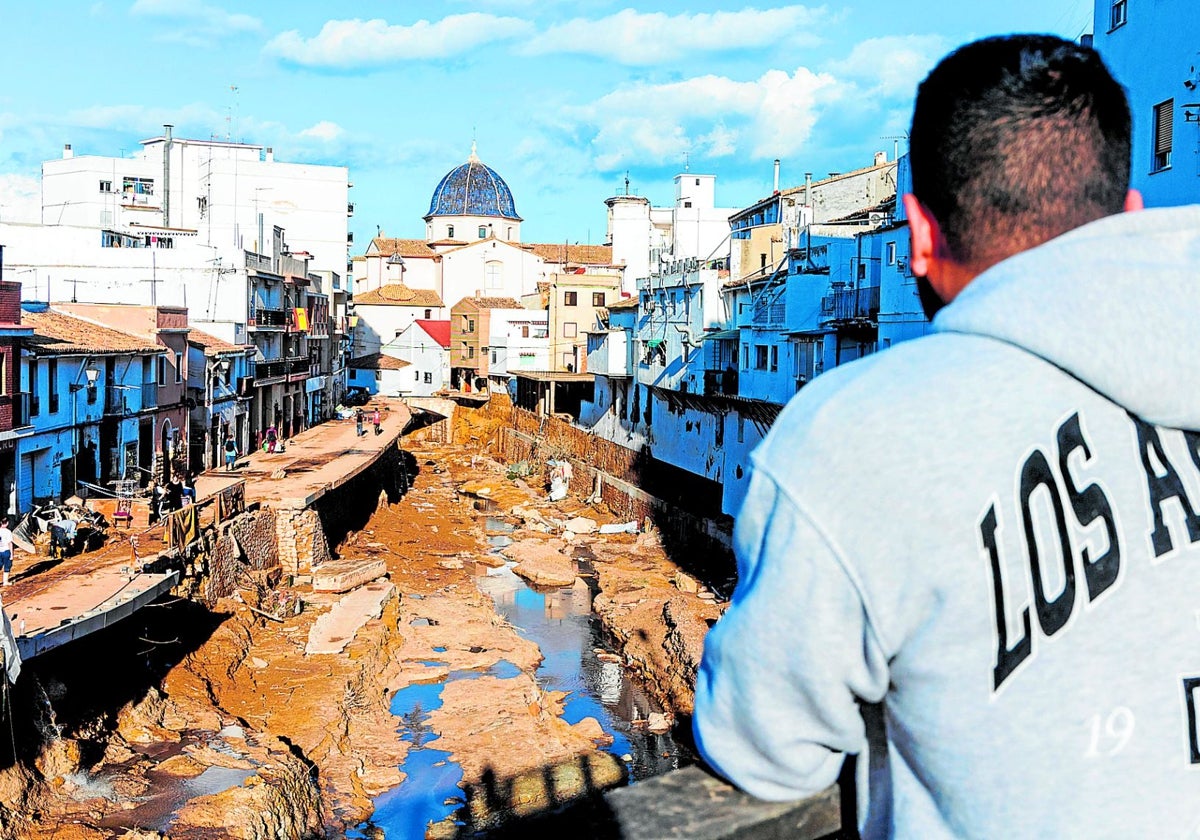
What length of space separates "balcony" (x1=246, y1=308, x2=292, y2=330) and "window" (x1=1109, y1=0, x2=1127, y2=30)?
3753 centimetres

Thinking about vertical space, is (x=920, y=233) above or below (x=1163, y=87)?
below

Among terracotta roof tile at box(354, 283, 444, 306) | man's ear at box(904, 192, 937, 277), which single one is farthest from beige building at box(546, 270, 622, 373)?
man's ear at box(904, 192, 937, 277)

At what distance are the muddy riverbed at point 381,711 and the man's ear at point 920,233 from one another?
680 inches

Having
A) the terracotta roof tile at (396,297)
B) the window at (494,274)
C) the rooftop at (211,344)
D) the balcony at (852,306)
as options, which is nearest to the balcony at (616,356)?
the rooftop at (211,344)

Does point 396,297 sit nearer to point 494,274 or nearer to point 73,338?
point 494,274

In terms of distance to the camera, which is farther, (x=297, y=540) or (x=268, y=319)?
(x=268, y=319)

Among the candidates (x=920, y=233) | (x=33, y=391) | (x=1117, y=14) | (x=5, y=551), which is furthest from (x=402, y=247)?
(x=920, y=233)

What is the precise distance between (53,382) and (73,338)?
328cm

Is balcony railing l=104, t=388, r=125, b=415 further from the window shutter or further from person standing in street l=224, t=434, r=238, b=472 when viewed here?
the window shutter

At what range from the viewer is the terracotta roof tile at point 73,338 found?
30686 millimetres

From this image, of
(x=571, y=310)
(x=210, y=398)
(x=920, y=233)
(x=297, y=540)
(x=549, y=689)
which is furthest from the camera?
(x=571, y=310)

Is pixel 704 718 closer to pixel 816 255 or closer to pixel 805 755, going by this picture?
pixel 805 755

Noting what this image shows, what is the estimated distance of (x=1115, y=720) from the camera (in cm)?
164

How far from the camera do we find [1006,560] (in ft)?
5.29
